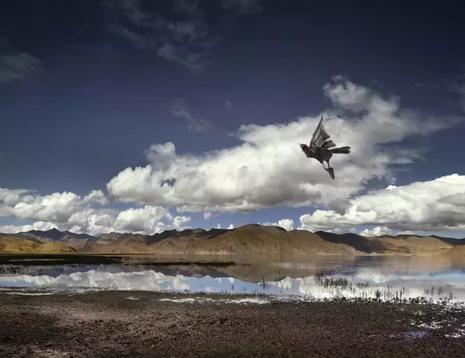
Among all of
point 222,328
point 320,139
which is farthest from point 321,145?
point 222,328

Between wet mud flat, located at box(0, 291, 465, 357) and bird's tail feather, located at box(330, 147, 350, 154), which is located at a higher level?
bird's tail feather, located at box(330, 147, 350, 154)

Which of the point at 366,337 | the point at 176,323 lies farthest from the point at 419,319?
the point at 176,323

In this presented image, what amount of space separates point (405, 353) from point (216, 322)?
1057cm

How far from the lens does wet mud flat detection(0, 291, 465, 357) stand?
21203 millimetres

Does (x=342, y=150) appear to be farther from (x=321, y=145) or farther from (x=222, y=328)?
(x=222, y=328)

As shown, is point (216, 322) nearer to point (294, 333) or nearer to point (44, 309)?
point (294, 333)

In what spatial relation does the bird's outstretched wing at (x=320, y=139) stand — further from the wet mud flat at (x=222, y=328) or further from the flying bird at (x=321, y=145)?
the wet mud flat at (x=222, y=328)

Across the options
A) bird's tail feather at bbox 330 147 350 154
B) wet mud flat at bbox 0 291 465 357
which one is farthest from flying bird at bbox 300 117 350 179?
wet mud flat at bbox 0 291 465 357

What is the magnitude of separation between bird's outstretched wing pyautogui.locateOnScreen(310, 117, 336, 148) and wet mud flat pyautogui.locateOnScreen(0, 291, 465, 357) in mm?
8895

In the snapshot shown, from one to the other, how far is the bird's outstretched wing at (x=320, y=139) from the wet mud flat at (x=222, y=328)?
890 centimetres

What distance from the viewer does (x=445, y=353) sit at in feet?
70.7

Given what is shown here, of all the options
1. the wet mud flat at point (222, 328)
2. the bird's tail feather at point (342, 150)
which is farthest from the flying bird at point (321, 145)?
the wet mud flat at point (222, 328)

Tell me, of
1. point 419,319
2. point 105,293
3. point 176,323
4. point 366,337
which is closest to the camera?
point 366,337

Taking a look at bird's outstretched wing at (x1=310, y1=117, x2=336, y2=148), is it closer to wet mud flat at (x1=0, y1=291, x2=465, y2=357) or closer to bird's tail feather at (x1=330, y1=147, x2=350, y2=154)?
bird's tail feather at (x1=330, y1=147, x2=350, y2=154)
